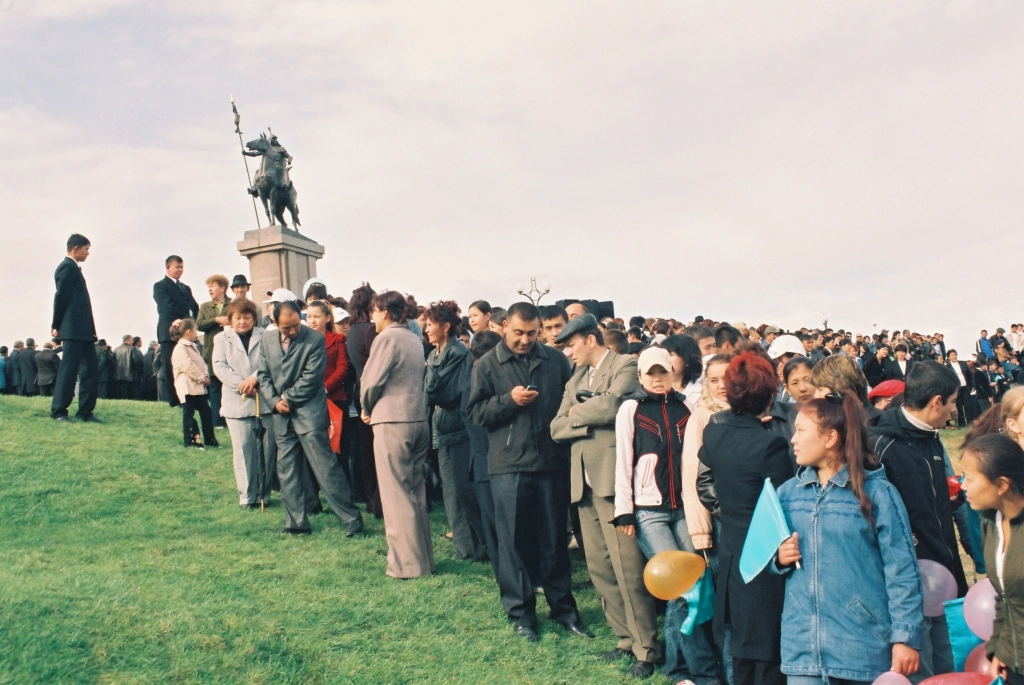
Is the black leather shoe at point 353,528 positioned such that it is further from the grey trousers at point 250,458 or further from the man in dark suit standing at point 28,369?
the man in dark suit standing at point 28,369

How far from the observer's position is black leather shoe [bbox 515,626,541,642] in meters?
5.42

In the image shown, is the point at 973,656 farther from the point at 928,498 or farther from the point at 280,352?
the point at 280,352

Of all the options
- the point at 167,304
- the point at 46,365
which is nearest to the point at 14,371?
the point at 46,365

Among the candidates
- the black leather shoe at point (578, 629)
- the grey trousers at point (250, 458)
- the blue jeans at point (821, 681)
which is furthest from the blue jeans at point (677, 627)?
the grey trousers at point (250, 458)

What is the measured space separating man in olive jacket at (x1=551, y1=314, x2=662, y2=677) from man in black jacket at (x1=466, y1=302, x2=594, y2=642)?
21 cm

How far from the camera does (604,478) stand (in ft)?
17.2

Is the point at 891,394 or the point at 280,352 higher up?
the point at 280,352

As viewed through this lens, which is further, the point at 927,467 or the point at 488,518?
the point at 488,518

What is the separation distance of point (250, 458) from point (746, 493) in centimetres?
552

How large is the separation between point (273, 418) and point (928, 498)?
5.34 m

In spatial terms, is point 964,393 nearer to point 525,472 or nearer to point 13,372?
point 525,472

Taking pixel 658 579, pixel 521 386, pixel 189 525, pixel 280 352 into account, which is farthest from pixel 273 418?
pixel 658 579

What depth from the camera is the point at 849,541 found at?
338 centimetres

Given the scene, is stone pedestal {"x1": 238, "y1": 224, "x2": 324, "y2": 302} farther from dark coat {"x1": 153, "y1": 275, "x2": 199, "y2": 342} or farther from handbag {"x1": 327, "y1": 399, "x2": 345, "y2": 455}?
handbag {"x1": 327, "y1": 399, "x2": 345, "y2": 455}
